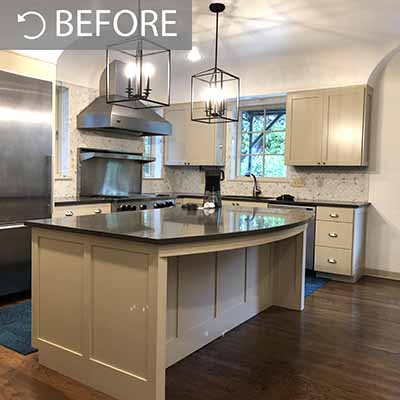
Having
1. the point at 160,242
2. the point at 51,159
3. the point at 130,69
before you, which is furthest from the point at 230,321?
the point at 51,159

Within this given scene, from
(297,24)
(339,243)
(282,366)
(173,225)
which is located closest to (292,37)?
(297,24)

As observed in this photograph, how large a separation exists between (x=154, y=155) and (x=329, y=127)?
2840 mm

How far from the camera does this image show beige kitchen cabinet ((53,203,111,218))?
4.18 metres

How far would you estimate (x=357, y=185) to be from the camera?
5.07m

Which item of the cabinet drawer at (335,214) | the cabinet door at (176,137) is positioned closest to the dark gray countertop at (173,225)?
the cabinet drawer at (335,214)

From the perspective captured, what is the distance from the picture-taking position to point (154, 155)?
656 cm

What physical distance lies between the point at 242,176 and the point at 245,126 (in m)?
0.76

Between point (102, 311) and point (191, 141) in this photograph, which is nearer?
point (102, 311)

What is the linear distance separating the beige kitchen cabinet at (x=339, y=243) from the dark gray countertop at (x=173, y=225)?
1638mm

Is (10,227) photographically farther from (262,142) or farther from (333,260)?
(262,142)

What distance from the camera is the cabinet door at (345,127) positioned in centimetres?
474

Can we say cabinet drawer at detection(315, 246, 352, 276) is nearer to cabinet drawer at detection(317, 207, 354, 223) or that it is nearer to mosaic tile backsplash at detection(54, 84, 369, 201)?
cabinet drawer at detection(317, 207, 354, 223)

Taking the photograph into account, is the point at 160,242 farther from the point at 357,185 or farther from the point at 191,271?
the point at 357,185

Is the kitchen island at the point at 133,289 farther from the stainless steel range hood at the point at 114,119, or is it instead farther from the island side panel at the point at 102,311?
the stainless steel range hood at the point at 114,119
